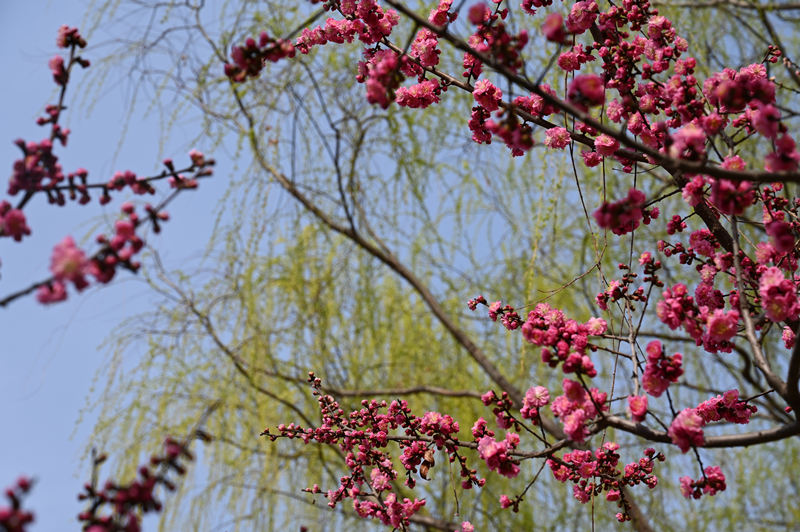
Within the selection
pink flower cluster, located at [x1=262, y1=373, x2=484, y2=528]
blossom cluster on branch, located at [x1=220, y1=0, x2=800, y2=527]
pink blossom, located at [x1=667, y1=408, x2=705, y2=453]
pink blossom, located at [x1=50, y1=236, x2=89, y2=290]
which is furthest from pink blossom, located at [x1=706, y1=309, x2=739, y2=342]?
pink blossom, located at [x1=50, y1=236, x2=89, y2=290]

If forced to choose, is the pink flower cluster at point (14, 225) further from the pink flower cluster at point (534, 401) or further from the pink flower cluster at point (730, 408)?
the pink flower cluster at point (730, 408)

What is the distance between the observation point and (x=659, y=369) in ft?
3.58

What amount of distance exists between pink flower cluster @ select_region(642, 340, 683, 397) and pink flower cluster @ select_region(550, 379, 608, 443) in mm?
77

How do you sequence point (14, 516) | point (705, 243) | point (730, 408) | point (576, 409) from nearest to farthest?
point (14, 516), point (576, 409), point (730, 408), point (705, 243)

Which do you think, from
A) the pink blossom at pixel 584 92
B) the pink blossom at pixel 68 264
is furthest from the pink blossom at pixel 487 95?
the pink blossom at pixel 68 264

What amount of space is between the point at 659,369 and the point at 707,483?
0.22 metres

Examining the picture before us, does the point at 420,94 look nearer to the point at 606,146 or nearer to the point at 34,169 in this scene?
the point at 606,146

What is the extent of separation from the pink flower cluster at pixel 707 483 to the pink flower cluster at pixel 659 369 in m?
0.16

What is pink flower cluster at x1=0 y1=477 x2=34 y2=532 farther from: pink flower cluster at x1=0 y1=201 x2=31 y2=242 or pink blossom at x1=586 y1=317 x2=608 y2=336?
pink blossom at x1=586 y1=317 x2=608 y2=336

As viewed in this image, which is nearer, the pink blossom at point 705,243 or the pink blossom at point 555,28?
the pink blossom at point 555,28

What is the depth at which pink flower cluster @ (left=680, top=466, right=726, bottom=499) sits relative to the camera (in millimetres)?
1133

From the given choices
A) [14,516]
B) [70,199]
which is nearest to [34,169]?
[70,199]

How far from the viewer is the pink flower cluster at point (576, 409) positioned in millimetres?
1087

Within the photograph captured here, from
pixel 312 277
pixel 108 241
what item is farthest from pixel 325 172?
pixel 108 241
